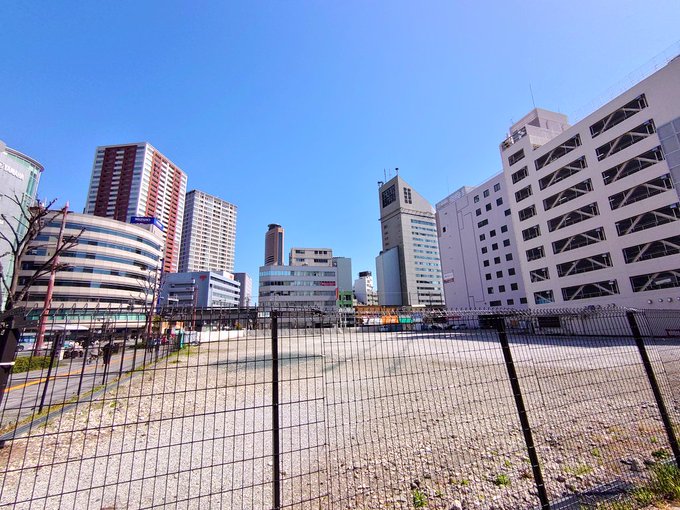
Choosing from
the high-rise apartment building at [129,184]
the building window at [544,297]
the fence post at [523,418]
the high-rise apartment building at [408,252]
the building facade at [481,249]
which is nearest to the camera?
the fence post at [523,418]

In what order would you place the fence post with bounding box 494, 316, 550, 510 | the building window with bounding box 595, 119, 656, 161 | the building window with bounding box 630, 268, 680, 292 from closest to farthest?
the fence post with bounding box 494, 316, 550, 510, the building window with bounding box 630, 268, 680, 292, the building window with bounding box 595, 119, 656, 161

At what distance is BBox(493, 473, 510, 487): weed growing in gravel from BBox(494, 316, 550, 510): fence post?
0.47 meters

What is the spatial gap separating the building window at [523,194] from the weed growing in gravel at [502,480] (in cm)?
4512

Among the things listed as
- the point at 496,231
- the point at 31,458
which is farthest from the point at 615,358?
the point at 496,231

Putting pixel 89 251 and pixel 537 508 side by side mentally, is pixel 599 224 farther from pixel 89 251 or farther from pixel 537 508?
pixel 89 251

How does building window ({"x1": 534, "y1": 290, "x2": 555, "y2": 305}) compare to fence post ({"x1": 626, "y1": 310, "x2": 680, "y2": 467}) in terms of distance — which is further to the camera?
building window ({"x1": 534, "y1": 290, "x2": 555, "y2": 305})

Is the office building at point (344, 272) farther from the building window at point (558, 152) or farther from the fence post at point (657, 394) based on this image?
the fence post at point (657, 394)

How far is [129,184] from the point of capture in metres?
113

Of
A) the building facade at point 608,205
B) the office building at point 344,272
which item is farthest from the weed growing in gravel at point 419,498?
the office building at point 344,272

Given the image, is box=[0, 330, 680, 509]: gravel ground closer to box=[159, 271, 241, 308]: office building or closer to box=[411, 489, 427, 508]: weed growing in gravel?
box=[411, 489, 427, 508]: weed growing in gravel

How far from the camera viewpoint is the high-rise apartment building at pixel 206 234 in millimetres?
149375

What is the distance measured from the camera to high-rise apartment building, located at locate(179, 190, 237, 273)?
14938cm

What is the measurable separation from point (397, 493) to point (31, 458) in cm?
639

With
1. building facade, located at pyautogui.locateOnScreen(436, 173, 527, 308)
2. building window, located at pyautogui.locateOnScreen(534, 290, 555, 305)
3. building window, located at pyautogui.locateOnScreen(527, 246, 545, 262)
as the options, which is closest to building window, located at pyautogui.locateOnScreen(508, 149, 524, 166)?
building window, located at pyautogui.locateOnScreen(527, 246, 545, 262)
